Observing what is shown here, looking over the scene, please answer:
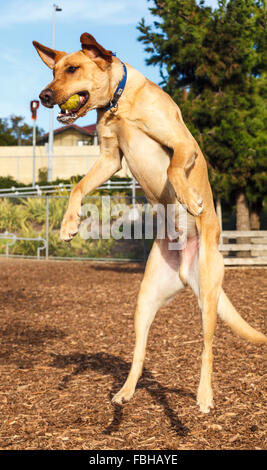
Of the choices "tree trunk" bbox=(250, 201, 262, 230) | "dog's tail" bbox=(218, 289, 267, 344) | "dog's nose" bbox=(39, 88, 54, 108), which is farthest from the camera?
"tree trunk" bbox=(250, 201, 262, 230)

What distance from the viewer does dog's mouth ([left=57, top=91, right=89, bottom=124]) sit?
3314 millimetres

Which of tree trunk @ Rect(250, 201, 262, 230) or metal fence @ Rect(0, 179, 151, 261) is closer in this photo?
tree trunk @ Rect(250, 201, 262, 230)

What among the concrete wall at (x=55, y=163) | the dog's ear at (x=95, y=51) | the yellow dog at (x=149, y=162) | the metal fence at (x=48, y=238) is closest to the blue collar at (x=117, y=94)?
the yellow dog at (x=149, y=162)

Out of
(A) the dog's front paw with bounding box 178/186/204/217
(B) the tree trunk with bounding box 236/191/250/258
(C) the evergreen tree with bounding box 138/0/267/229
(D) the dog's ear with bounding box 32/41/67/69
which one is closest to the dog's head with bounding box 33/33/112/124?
(D) the dog's ear with bounding box 32/41/67/69

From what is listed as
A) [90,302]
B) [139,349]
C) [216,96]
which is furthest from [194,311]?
[216,96]

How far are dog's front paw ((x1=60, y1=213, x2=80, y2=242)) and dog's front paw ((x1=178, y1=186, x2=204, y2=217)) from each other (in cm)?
74

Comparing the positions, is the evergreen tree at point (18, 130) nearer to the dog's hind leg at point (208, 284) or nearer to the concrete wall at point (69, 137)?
the concrete wall at point (69, 137)

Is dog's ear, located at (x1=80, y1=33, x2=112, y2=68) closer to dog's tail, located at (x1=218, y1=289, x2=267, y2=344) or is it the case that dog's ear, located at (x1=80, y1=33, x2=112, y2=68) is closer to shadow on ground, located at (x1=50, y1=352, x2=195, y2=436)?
dog's tail, located at (x1=218, y1=289, x2=267, y2=344)

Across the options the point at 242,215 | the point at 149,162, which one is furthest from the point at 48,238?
the point at 149,162

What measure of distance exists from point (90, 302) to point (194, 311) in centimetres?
199

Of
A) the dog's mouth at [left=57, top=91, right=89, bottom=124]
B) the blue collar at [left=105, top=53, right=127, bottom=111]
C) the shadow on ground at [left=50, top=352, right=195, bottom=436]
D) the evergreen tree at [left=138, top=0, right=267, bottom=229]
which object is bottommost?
the shadow on ground at [left=50, top=352, right=195, bottom=436]

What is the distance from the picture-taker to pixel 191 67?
1249 cm

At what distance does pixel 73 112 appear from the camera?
3373mm

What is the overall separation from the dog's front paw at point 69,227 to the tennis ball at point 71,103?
703mm
